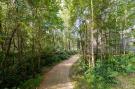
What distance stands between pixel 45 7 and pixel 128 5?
12408mm

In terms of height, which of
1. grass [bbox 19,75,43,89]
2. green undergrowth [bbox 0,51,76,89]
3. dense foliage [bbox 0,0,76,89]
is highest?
dense foliage [bbox 0,0,76,89]

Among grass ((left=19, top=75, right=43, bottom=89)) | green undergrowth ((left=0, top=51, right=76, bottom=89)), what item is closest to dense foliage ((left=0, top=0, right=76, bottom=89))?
green undergrowth ((left=0, top=51, right=76, bottom=89))

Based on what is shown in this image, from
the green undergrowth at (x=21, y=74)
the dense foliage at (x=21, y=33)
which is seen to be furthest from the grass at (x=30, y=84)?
the dense foliage at (x=21, y=33)

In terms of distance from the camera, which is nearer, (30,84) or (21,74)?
(30,84)

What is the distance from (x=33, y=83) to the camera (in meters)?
20.0

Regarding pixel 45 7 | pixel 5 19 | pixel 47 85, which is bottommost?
pixel 47 85

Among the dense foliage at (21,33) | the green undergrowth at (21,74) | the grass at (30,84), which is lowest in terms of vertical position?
the grass at (30,84)

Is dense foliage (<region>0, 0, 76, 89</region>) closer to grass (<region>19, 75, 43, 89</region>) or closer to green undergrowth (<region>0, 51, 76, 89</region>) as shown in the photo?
green undergrowth (<region>0, 51, 76, 89</region>)

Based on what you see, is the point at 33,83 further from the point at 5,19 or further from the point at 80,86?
the point at 5,19

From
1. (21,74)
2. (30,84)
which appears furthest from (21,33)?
(30,84)

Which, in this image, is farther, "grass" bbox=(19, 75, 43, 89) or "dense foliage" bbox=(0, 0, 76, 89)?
"grass" bbox=(19, 75, 43, 89)

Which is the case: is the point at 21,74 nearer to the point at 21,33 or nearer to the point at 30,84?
the point at 30,84

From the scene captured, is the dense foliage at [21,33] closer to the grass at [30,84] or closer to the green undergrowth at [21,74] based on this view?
the green undergrowth at [21,74]

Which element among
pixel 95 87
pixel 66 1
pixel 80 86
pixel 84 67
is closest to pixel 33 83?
pixel 80 86
